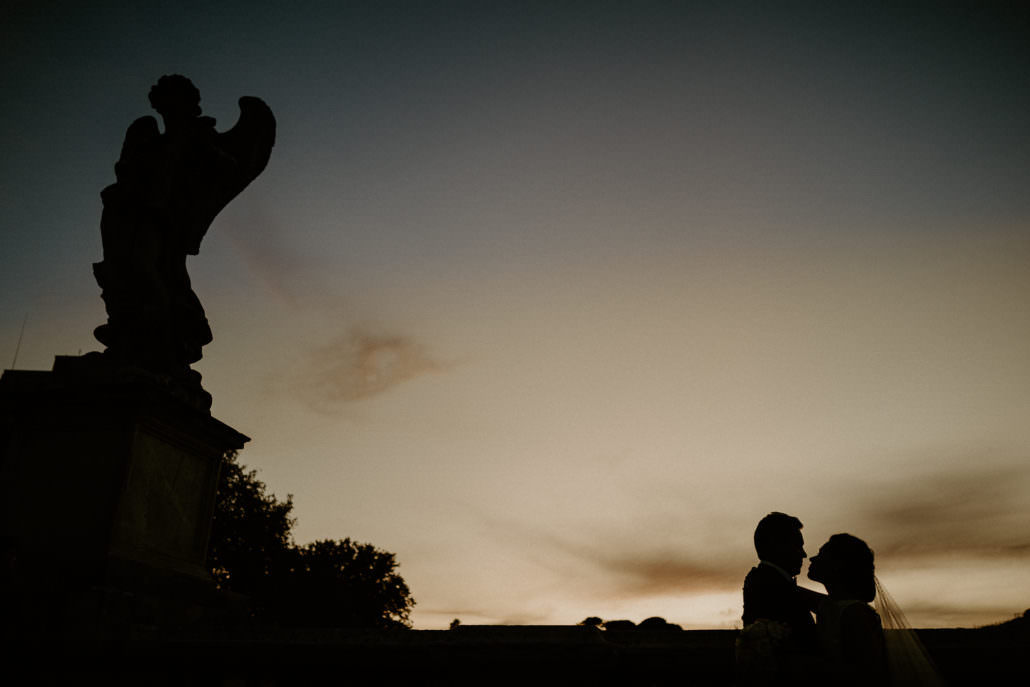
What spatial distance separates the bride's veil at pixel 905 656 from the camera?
10.4 ft

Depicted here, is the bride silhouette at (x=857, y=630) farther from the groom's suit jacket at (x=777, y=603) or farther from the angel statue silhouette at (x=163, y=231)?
the angel statue silhouette at (x=163, y=231)

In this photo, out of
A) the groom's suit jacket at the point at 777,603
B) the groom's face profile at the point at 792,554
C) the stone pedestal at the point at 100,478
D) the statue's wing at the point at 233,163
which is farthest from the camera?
the statue's wing at the point at 233,163

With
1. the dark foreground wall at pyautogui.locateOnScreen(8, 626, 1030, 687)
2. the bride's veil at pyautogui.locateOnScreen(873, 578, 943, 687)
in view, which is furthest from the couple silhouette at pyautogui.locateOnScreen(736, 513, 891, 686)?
the dark foreground wall at pyautogui.locateOnScreen(8, 626, 1030, 687)

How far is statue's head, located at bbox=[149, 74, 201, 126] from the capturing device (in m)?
8.17

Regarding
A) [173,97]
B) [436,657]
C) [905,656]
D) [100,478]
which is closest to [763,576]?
[905,656]

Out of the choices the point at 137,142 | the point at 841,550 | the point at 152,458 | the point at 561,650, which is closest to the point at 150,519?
the point at 152,458

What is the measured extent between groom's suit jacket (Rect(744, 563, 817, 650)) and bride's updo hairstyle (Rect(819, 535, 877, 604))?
0.59 feet

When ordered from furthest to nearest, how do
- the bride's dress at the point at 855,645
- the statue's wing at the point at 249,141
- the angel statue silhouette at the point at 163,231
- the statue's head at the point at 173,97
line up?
the statue's wing at the point at 249,141
the statue's head at the point at 173,97
the angel statue silhouette at the point at 163,231
the bride's dress at the point at 855,645

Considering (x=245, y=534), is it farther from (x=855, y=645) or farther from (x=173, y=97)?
(x=855, y=645)

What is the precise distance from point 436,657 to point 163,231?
6.44 meters

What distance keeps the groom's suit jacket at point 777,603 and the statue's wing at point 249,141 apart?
25.8ft

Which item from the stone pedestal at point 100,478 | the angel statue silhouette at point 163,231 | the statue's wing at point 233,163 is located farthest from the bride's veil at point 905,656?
the statue's wing at point 233,163

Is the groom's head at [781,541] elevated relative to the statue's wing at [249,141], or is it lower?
lower

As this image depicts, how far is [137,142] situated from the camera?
8.12m
